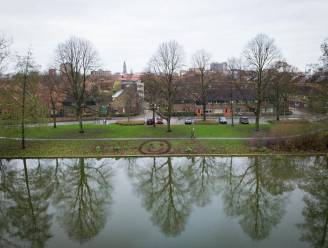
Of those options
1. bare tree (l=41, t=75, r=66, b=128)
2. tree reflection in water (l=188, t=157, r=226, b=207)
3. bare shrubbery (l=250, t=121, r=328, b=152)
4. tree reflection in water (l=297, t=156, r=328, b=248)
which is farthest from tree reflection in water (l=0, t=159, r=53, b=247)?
bare shrubbery (l=250, t=121, r=328, b=152)

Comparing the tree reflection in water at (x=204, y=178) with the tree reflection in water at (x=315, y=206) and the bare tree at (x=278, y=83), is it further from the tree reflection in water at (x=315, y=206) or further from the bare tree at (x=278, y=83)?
the bare tree at (x=278, y=83)

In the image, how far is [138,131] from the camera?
4375cm

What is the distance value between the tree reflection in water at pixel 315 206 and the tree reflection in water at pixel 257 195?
→ 135 cm

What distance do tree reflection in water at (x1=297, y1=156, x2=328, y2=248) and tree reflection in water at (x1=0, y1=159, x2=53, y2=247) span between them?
1319 cm

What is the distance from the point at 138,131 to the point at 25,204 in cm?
2365

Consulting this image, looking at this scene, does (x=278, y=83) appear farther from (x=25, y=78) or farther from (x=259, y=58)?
(x=25, y=78)

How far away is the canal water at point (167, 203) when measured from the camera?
15930 mm

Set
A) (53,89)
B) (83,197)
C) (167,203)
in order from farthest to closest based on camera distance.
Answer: (53,89)
(83,197)
(167,203)

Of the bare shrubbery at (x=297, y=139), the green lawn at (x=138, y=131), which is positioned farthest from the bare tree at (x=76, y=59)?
the bare shrubbery at (x=297, y=139)

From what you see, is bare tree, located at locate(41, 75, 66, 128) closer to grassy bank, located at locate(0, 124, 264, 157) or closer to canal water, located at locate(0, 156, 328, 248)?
grassy bank, located at locate(0, 124, 264, 157)

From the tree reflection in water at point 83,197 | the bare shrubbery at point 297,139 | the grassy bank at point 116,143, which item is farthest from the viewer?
the grassy bank at point 116,143

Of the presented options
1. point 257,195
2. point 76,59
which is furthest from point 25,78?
point 257,195

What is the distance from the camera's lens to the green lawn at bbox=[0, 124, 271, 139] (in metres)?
41.6

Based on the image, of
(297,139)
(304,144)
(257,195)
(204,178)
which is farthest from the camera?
(297,139)
